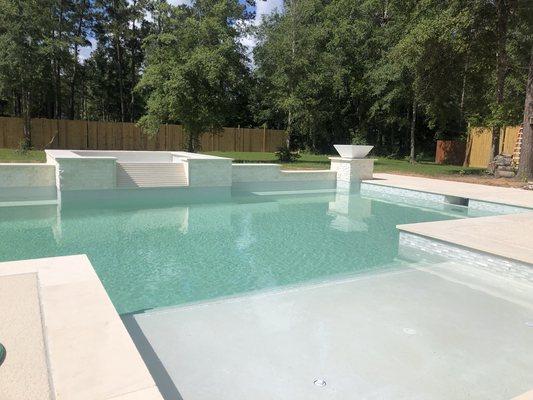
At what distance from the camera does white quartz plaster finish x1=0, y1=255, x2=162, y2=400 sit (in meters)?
1.99

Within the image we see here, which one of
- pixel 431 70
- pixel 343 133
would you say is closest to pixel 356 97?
pixel 343 133

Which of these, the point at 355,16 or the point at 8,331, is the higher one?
the point at 355,16

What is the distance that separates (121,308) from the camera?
3.81m

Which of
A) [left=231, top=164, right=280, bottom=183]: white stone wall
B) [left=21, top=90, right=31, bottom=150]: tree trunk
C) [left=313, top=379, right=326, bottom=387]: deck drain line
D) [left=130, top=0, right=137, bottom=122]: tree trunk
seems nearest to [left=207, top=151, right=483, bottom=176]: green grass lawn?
[left=231, top=164, right=280, bottom=183]: white stone wall

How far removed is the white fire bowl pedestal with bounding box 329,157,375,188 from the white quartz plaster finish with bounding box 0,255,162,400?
10.5 metres

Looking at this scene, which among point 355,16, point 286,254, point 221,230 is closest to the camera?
point 286,254

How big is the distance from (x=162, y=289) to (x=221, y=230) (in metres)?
2.96

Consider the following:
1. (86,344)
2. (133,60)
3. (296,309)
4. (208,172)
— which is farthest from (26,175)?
(133,60)

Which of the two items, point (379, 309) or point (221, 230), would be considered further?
point (221, 230)

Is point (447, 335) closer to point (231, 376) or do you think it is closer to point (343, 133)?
point (231, 376)

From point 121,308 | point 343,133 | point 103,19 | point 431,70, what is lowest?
point 121,308

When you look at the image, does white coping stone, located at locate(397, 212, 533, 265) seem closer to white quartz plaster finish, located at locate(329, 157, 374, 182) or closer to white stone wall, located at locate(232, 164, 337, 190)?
white quartz plaster finish, located at locate(329, 157, 374, 182)

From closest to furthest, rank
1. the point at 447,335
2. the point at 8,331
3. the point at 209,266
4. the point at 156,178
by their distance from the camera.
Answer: the point at 8,331 → the point at 447,335 → the point at 209,266 → the point at 156,178

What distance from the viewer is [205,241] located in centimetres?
644
